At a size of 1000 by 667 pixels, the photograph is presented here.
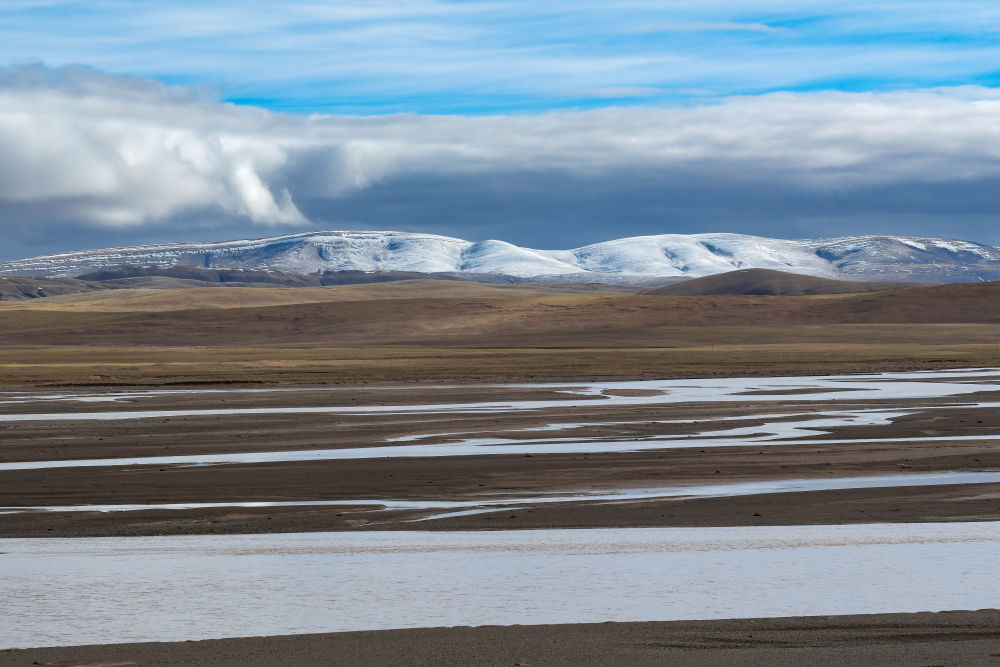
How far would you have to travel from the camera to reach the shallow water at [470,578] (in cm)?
1124

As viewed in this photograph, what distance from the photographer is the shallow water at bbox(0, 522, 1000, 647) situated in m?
11.2

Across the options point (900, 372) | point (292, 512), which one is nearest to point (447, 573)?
point (292, 512)

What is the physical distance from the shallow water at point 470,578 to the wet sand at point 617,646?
1.19 ft

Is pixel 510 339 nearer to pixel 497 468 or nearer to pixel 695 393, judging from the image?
pixel 695 393

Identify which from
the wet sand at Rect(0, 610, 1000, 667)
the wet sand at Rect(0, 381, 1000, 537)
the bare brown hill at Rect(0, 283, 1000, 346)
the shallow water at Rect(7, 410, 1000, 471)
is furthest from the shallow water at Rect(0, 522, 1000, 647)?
the bare brown hill at Rect(0, 283, 1000, 346)

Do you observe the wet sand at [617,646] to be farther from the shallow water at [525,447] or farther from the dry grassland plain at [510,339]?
the dry grassland plain at [510,339]

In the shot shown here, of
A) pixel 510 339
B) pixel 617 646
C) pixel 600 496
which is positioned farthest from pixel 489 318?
pixel 617 646

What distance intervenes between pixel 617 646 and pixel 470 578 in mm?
3220

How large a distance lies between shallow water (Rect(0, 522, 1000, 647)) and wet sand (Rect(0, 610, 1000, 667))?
0.36 metres

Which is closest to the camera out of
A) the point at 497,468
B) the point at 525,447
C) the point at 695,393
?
the point at 497,468

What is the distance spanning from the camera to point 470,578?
1305cm

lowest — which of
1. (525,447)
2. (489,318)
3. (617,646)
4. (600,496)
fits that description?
(489,318)

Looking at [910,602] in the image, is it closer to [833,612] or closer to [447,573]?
[833,612]

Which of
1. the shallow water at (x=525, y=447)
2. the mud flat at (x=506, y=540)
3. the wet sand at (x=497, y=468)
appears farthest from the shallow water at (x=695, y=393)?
the shallow water at (x=525, y=447)
